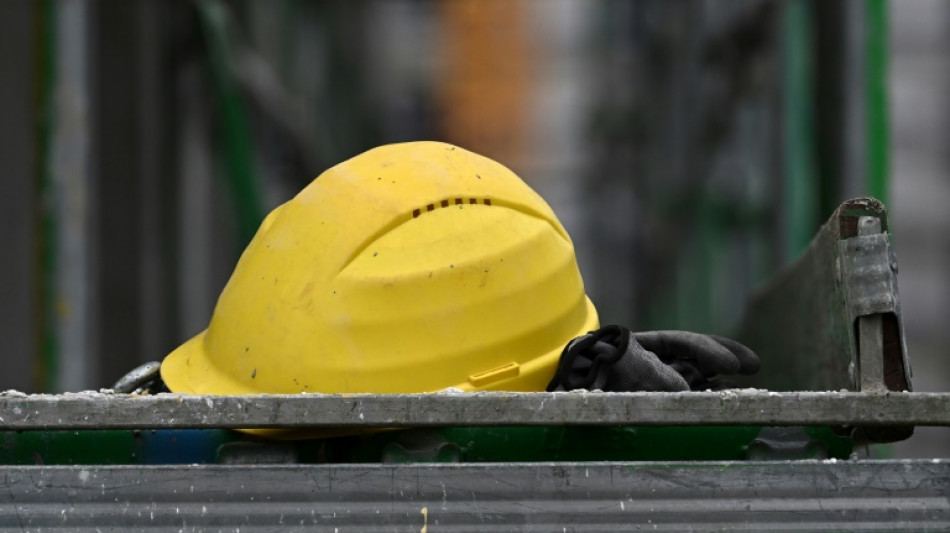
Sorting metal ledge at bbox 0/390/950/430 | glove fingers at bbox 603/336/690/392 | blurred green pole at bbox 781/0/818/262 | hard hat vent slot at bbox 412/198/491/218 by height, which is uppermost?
blurred green pole at bbox 781/0/818/262

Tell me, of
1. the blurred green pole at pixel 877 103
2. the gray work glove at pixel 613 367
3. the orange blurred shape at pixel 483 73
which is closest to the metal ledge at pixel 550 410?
the gray work glove at pixel 613 367

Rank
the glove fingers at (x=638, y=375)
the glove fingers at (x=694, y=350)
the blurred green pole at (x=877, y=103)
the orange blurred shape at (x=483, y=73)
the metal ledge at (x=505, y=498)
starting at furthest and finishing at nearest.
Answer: the orange blurred shape at (x=483, y=73) < the blurred green pole at (x=877, y=103) < the glove fingers at (x=694, y=350) < the glove fingers at (x=638, y=375) < the metal ledge at (x=505, y=498)

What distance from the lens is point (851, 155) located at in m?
4.84

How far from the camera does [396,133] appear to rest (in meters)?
10.8

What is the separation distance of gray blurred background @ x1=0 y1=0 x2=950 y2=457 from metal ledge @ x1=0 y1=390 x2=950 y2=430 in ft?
10.2

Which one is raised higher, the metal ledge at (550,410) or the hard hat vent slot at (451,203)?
the hard hat vent slot at (451,203)

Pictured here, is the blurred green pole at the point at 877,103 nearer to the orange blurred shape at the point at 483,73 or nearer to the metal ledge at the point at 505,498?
the metal ledge at the point at 505,498

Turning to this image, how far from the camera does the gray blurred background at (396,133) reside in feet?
16.7

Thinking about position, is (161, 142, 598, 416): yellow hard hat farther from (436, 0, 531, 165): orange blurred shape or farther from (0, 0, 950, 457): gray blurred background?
(436, 0, 531, 165): orange blurred shape

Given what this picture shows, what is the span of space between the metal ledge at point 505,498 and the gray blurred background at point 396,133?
10.5 ft

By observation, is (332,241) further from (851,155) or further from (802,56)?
(802,56)

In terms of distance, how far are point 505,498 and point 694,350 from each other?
2.81 feet

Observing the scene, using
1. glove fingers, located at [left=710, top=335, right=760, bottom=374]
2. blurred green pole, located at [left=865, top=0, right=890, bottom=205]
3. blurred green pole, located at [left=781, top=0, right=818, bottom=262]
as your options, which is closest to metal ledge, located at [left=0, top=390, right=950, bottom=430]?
glove fingers, located at [left=710, top=335, right=760, bottom=374]

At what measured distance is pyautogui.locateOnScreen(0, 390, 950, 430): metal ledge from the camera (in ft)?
5.88
